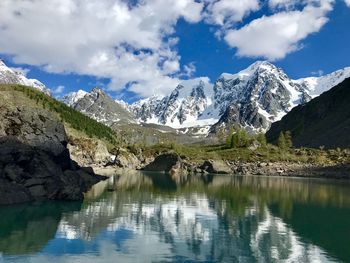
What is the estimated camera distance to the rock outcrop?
67.3m

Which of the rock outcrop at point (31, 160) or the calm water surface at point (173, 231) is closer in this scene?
the calm water surface at point (173, 231)

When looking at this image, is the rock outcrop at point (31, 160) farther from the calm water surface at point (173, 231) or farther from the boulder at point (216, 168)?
the boulder at point (216, 168)

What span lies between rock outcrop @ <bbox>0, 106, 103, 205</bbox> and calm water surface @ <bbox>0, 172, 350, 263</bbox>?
3.64 m

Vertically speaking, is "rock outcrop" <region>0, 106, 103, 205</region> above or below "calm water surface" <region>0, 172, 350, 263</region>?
above

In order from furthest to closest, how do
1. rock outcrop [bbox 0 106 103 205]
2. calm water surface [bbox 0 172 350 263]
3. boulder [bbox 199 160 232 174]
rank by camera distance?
boulder [bbox 199 160 232 174] < rock outcrop [bbox 0 106 103 205] < calm water surface [bbox 0 172 350 263]

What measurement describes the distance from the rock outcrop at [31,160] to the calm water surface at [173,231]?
12.0ft

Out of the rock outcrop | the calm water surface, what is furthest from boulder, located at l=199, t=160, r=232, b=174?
the rock outcrop

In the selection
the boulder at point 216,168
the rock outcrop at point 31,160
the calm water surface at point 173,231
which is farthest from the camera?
the boulder at point 216,168

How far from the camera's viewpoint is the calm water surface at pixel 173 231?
3859cm

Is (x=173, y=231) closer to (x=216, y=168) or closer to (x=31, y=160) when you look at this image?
(x=31, y=160)

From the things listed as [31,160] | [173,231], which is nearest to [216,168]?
[31,160]

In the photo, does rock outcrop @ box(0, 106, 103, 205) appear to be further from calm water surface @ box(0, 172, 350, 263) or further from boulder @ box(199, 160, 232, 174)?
boulder @ box(199, 160, 232, 174)

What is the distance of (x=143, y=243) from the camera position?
42875 millimetres

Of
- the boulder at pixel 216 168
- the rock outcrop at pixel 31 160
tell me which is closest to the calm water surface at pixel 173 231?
the rock outcrop at pixel 31 160
